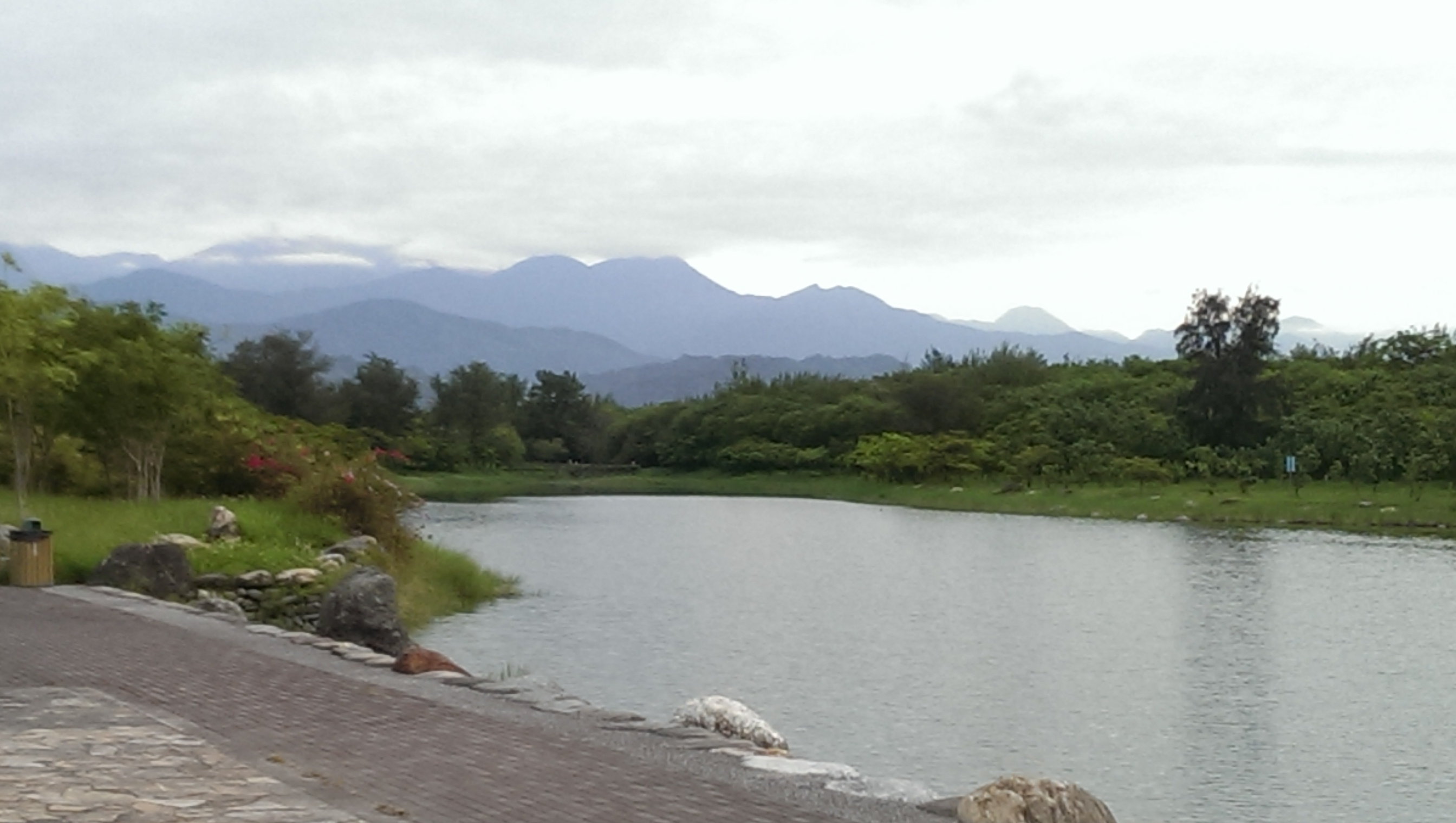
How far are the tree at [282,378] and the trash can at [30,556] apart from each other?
59.9m

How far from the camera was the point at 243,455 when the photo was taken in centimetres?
2736

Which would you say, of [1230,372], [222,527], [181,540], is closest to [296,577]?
[181,540]

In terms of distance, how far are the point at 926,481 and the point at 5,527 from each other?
53.5 m

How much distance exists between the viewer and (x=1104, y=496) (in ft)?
173

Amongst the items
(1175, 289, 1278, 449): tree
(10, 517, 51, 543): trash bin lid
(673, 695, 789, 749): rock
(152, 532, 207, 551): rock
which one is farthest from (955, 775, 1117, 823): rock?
(1175, 289, 1278, 449): tree

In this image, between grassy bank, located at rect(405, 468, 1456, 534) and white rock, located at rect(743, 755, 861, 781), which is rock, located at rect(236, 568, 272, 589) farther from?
grassy bank, located at rect(405, 468, 1456, 534)

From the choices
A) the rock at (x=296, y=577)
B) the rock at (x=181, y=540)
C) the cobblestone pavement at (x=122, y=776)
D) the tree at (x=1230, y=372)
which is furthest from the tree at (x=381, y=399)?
the cobblestone pavement at (x=122, y=776)

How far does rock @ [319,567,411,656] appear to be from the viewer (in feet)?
50.1

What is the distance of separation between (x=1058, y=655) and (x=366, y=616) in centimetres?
925

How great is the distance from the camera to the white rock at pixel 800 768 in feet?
26.7

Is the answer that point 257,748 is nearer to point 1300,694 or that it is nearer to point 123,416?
point 1300,694

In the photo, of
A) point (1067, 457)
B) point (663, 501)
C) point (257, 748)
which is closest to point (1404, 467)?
point (1067, 457)

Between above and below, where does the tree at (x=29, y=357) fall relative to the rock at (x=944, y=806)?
above

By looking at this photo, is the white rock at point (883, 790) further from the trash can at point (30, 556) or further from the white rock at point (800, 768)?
the trash can at point (30, 556)
